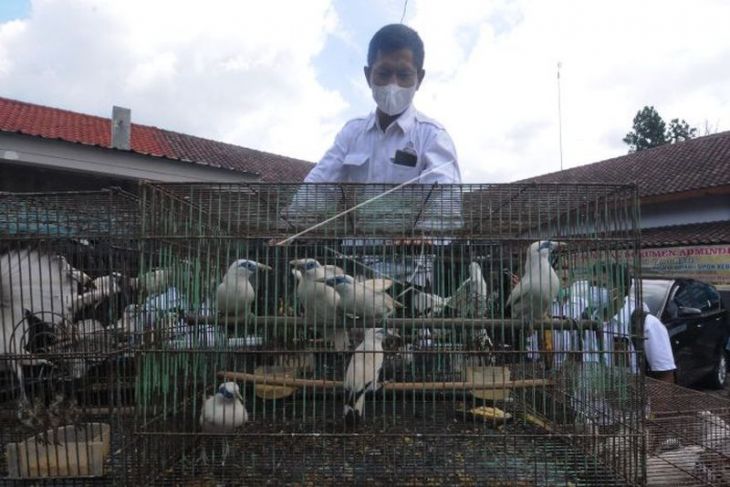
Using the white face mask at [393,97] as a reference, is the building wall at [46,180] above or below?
above

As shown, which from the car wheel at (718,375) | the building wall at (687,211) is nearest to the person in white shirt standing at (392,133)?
the car wheel at (718,375)

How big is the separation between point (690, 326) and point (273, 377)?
676cm

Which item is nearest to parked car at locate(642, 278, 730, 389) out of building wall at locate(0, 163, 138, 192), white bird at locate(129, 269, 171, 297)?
white bird at locate(129, 269, 171, 297)

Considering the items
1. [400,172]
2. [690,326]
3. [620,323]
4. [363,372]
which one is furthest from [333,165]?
[690,326]

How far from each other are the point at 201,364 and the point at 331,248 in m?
1.02

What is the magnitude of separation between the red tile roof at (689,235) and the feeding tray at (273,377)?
1057 centimetres

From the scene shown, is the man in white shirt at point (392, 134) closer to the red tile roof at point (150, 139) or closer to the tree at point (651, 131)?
the red tile roof at point (150, 139)

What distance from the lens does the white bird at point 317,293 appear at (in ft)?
10.7

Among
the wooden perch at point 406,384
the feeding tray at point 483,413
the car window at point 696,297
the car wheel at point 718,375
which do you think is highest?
the car window at point 696,297

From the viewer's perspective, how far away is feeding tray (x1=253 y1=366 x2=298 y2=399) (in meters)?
3.31

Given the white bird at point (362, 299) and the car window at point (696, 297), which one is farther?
the car window at point (696, 297)

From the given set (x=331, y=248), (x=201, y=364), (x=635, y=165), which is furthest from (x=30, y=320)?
(x=635, y=165)

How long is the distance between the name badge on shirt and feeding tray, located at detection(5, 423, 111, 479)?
2510mm

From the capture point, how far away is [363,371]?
3180 millimetres
